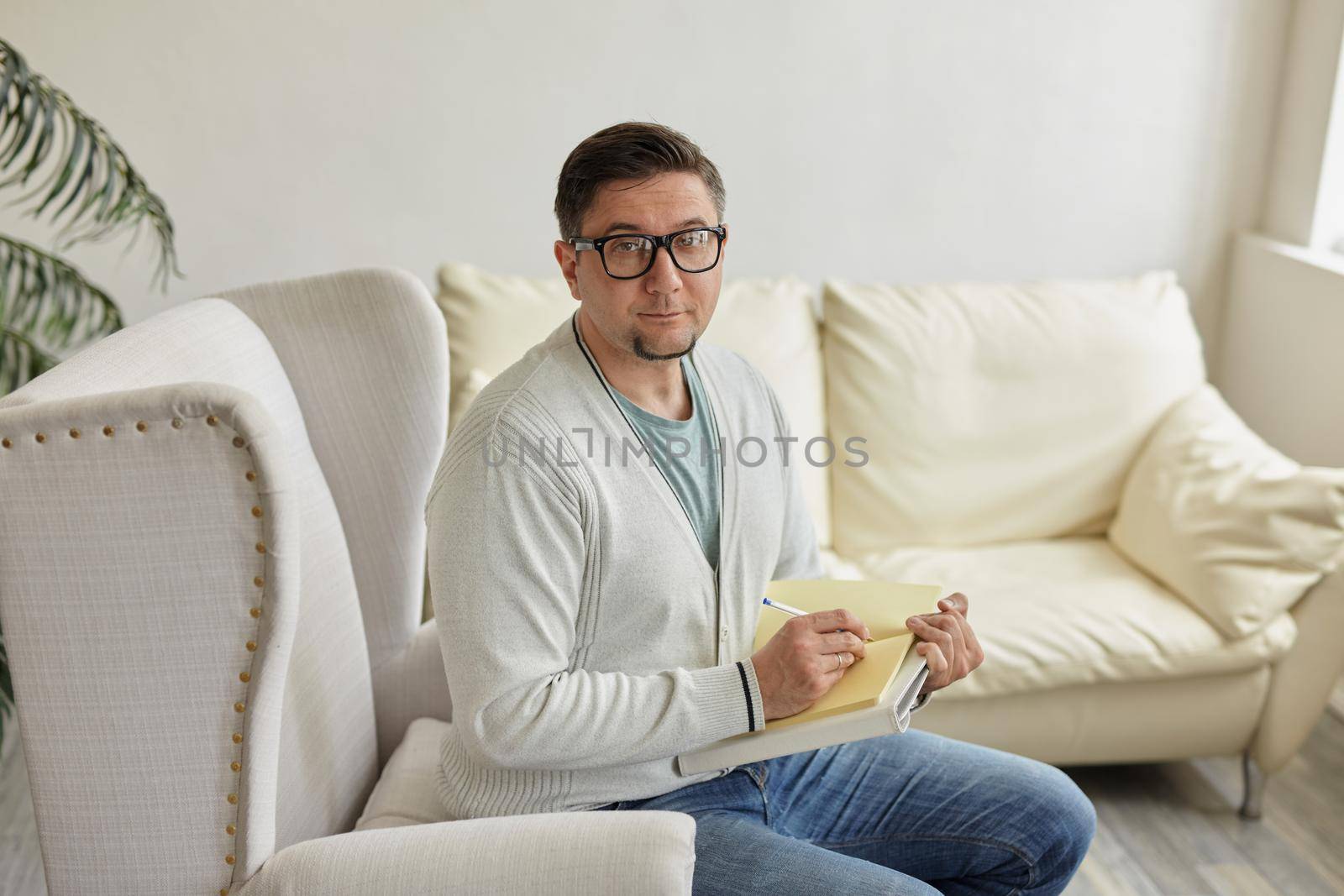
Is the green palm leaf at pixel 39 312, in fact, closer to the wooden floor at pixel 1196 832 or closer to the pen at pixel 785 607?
the wooden floor at pixel 1196 832

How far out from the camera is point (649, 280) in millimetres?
1216

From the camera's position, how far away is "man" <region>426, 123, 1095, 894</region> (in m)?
1.13

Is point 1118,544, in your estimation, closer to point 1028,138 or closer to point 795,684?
point 1028,138

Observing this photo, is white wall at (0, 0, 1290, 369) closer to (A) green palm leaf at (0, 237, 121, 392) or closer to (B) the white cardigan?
(A) green palm leaf at (0, 237, 121, 392)

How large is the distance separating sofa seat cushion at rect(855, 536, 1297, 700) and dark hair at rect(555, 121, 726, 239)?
3.66ft

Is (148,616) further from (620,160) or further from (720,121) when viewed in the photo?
(720,121)

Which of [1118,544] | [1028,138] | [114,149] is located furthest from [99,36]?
[1118,544]

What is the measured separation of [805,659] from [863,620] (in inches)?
5.9

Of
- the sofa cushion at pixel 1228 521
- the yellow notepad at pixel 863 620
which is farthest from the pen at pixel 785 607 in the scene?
the sofa cushion at pixel 1228 521

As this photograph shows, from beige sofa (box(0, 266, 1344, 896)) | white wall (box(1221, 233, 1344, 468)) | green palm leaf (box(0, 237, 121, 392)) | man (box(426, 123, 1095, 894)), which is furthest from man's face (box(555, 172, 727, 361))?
white wall (box(1221, 233, 1344, 468))

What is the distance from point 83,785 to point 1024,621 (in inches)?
59.8

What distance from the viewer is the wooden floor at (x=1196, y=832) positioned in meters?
1.93

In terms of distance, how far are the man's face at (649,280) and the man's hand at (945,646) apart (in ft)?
1.33

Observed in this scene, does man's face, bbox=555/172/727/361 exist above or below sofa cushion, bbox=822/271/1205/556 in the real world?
above
